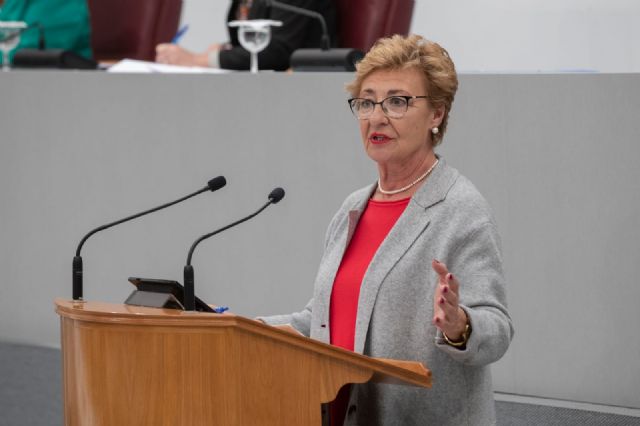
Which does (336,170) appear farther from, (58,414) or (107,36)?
Answer: (107,36)

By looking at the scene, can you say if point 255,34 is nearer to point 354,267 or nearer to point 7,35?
point 7,35

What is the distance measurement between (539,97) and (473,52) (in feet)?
9.45

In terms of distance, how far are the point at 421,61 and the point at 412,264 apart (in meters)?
0.38

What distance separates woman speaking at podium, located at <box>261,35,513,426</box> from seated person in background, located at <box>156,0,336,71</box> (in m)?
2.31

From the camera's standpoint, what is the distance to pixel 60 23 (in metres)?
5.04

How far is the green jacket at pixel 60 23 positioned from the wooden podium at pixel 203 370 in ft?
11.3

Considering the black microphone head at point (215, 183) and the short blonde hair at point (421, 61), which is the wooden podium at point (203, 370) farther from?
the short blonde hair at point (421, 61)

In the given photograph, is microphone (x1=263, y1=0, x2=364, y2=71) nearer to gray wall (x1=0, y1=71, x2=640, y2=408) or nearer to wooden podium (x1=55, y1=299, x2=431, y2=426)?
gray wall (x1=0, y1=71, x2=640, y2=408)

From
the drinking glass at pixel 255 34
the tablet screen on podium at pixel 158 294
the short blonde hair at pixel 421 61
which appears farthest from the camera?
the drinking glass at pixel 255 34

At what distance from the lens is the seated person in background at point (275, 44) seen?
14.5 feet

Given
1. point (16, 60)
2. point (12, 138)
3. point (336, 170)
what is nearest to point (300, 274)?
point (336, 170)

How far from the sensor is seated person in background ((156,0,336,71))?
442 cm

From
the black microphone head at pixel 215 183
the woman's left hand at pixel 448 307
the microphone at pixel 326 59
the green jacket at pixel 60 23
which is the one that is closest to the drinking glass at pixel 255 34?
the microphone at pixel 326 59

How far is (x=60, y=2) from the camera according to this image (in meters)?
5.04
